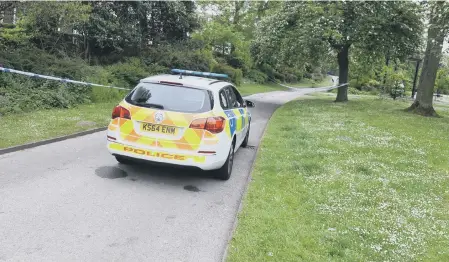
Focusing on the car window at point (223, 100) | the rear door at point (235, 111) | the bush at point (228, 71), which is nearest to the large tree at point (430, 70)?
the rear door at point (235, 111)

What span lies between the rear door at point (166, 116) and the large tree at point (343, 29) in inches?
518

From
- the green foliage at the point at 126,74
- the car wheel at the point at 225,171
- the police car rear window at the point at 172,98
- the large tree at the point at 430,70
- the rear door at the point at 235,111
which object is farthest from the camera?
the green foliage at the point at 126,74

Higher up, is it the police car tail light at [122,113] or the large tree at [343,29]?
the large tree at [343,29]

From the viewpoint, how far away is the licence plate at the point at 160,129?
577cm

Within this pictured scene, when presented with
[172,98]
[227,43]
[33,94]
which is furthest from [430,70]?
[227,43]

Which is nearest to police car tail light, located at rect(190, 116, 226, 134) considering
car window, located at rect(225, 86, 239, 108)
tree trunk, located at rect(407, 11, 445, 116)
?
car window, located at rect(225, 86, 239, 108)

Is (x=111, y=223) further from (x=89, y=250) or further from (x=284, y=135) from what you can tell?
(x=284, y=135)

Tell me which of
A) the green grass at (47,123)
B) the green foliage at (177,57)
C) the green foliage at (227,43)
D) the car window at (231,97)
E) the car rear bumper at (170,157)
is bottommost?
the green grass at (47,123)

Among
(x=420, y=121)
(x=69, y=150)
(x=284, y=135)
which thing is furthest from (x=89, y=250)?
(x=420, y=121)

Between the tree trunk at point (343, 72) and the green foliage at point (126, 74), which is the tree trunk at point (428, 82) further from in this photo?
the green foliage at point (126, 74)

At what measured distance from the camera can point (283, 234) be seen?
4324 millimetres

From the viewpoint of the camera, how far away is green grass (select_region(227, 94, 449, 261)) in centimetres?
405

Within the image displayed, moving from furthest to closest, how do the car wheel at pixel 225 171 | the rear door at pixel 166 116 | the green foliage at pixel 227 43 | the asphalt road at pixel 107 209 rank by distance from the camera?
the green foliage at pixel 227 43
the car wheel at pixel 225 171
the rear door at pixel 166 116
the asphalt road at pixel 107 209

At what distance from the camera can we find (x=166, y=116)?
5785 millimetres
